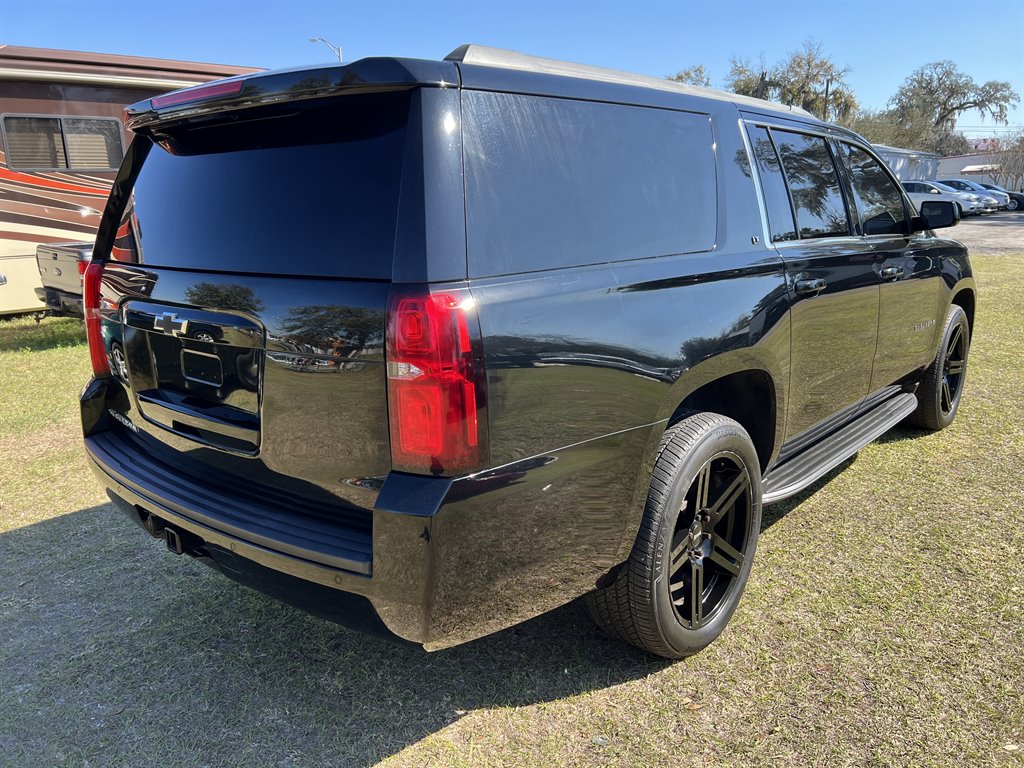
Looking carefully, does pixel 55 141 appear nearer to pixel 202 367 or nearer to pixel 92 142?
pixel 92 142

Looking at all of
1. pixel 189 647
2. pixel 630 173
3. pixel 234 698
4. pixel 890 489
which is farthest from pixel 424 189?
pixel 890 489

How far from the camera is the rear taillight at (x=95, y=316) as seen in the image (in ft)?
9.37

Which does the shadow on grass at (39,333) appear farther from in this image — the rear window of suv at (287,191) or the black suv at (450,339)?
the rear window of suv at (287,191)

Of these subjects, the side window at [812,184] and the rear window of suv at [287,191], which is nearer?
the rear window of suv at [287,191]

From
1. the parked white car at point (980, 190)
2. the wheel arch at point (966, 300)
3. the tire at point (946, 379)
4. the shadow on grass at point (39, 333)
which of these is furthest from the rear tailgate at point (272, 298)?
the parked white car at point (980, 190)

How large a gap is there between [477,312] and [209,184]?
110 cm

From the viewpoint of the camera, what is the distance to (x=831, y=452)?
3.58 m

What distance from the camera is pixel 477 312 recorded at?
187 centimetres

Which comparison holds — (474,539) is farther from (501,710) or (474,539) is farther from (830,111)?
(830,111)

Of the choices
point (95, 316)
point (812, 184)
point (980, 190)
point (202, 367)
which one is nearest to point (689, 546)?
point (202, 367)

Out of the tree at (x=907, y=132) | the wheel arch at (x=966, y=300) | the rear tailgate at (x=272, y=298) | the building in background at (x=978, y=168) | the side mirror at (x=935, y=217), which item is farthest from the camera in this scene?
the tree at (x=907, y=132)

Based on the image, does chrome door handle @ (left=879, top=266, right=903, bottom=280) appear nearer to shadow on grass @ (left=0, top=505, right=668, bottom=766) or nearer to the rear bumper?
the rear bumper

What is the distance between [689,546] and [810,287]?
1243mm

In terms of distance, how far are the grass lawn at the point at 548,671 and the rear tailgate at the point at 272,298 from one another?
798mm
